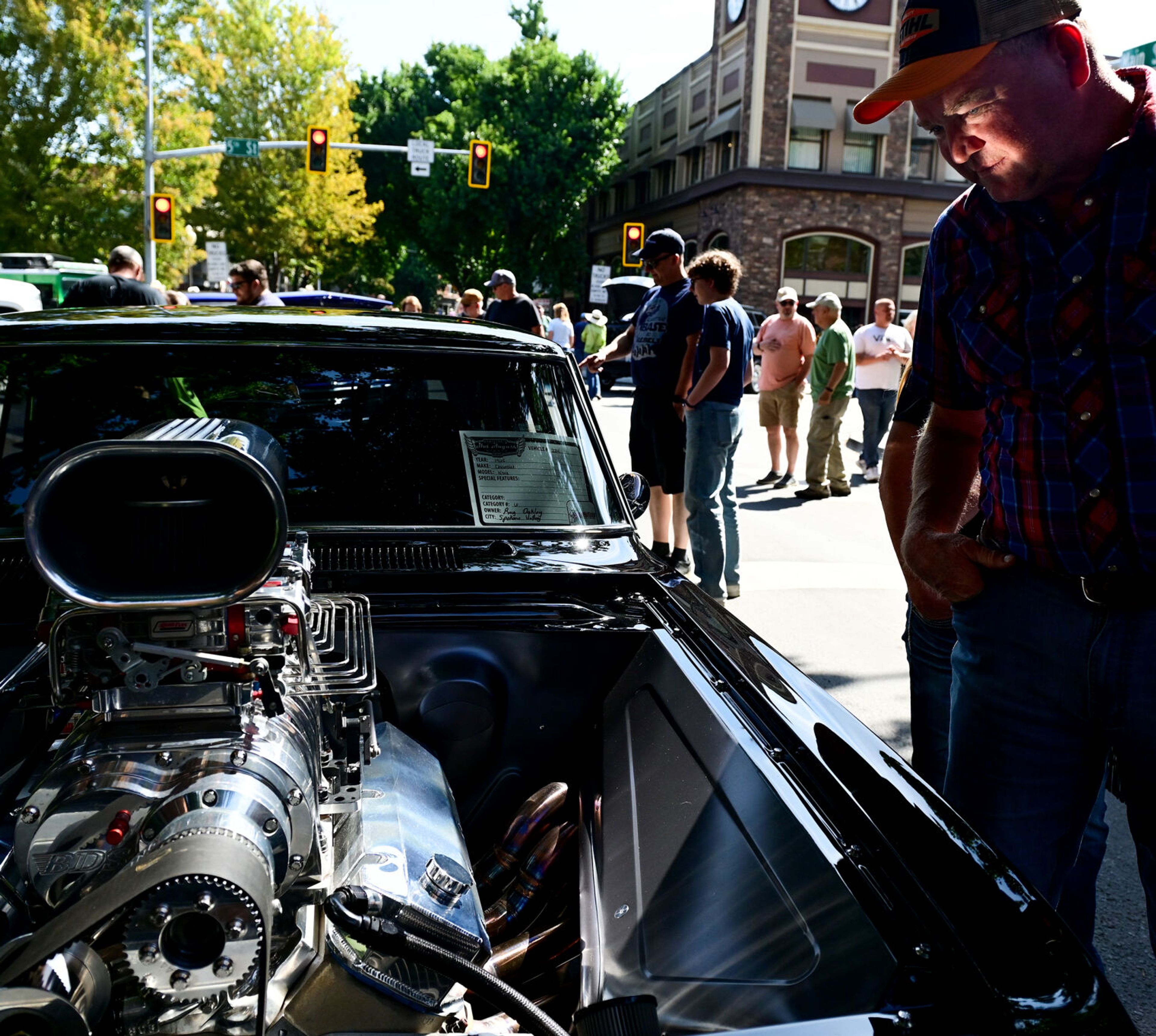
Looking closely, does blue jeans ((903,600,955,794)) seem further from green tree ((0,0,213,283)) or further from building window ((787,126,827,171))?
building window ((787,126,827,171))

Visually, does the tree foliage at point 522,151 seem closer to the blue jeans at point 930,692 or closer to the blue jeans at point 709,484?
the blue jeans at point 709,484

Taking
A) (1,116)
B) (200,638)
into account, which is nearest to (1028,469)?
(200,638)

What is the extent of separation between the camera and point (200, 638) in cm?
147

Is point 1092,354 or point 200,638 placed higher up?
point 1092,354

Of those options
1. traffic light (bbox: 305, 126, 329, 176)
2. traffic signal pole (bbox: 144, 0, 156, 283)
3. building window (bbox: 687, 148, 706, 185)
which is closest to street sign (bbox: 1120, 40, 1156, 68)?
traffic light (bbox: 305, 126, 329, 176)

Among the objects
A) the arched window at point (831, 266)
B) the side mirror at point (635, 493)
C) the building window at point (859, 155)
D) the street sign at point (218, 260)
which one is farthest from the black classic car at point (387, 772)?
the building window at point (859, 155)

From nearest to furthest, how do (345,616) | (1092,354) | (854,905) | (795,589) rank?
(854,905), (1092,354), (345,616), (795,589)

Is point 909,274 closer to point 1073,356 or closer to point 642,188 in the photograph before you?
point 642,188

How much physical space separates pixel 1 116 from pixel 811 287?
20.7 meters

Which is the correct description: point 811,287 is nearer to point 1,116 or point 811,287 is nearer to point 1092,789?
point 1,116

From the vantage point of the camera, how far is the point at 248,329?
265cm

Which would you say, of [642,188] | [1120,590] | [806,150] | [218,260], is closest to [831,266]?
[806,150]

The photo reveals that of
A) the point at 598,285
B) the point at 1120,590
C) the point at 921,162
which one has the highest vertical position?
the point at 921,162

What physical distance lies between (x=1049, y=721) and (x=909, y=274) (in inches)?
1267
